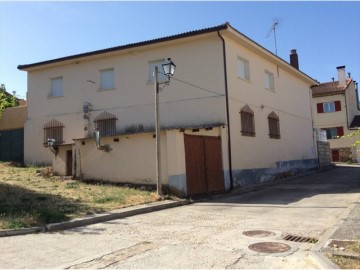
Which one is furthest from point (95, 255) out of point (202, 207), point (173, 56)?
point (173, 56)

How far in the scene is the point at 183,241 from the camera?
23.4 feet

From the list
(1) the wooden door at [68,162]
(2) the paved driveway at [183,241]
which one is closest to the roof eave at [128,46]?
(1) the wooden door at [68,162]

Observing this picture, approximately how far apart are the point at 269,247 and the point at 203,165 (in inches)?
354

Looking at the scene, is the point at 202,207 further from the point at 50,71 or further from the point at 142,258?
the point at 50,71

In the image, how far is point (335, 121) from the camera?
39562 millimetres

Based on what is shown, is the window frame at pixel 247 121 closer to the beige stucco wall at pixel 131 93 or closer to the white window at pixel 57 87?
the beige stucco wall at pixel 131 93

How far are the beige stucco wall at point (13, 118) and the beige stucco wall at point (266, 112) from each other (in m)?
12.7

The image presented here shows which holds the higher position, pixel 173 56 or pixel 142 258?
pixel 173 56

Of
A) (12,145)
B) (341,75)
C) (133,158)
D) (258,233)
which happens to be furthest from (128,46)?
(341,75)

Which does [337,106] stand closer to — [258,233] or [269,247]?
[258,233]

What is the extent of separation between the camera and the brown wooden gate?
48.6 feet

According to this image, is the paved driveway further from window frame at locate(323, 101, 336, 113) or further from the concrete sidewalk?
window frame at locate(323, 101, 336, 113)

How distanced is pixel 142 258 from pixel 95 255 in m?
0.79

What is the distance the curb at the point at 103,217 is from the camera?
8.23 meters
